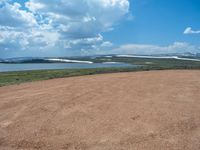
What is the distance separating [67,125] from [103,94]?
4.66m

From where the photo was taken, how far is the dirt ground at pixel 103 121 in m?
6.50

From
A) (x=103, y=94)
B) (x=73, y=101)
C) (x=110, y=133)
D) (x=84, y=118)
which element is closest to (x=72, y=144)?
(x=110, y=133)

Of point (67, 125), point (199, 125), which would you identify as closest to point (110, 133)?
point (67, 125)

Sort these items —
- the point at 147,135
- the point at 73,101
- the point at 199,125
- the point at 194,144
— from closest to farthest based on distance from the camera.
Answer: the point at 194,144, the point at 147,135, the point at 199,125, the point at 73,101

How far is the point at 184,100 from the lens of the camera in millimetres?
10523

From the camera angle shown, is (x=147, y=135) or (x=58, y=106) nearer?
(x=147, y=135)

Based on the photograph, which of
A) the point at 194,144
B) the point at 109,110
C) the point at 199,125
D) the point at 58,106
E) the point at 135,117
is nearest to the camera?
the point at 194,144

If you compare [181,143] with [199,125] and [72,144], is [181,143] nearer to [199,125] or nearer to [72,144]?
[199,125]

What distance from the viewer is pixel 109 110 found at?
30.7 feet

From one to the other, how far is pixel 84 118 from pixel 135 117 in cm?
188

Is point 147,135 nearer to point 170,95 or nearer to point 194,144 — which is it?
point 194,144

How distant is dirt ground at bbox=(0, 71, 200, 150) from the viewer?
21.3ft

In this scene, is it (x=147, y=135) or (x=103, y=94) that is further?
(x=103, y=94)

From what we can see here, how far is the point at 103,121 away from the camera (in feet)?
26.7
